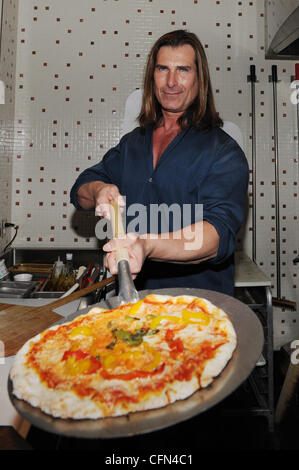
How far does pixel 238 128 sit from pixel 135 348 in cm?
259

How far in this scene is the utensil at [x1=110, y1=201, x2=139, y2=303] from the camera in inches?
44.2

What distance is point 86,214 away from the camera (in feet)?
10.5

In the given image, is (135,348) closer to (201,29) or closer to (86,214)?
(86,214)

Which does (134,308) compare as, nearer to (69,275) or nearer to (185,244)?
(185,244)

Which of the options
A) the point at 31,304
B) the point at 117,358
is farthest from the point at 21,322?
the point at 117,358

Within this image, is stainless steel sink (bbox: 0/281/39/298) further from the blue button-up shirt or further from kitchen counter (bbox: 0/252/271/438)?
the blue button-up shirt

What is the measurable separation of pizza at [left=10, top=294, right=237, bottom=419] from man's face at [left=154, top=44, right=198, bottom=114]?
3.16ft

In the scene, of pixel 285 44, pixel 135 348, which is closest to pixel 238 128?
pixel 285 44

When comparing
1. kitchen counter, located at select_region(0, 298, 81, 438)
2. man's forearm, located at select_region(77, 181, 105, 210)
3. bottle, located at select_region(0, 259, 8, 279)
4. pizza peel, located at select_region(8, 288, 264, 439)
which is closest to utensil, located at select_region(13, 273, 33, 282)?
bottle, located at select_region(0, 259, 8, 279)

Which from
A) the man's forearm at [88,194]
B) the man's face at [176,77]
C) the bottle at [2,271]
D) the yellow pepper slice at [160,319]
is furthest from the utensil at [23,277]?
the yellow pepper slice at [160,319]

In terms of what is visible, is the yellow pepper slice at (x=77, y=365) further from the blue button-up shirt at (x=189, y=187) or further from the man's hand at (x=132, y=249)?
the blue button-up shirt at (x=189, y=187)

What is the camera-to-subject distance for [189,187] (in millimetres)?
1620

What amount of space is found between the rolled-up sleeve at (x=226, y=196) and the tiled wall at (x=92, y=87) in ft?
5.99

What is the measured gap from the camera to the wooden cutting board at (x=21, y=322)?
4.54 feet
